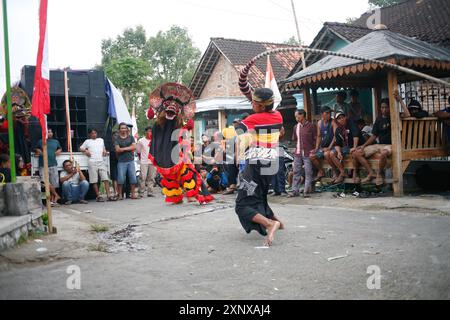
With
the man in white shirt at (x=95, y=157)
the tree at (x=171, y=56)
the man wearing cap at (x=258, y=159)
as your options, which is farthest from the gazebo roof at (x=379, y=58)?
the tree at (x=171, y=56)

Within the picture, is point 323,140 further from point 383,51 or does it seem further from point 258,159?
point 258,159

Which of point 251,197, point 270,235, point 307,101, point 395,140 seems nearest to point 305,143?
point 307,101

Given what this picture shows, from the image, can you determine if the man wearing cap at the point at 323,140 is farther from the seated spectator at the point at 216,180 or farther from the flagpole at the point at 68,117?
the flagpole at the point at 68,117

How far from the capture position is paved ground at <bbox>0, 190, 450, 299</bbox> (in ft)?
11.1

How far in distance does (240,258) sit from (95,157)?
709 cm

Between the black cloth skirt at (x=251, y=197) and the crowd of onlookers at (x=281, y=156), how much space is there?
2.90m

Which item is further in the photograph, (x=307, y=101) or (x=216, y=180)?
(x=216, y=180)

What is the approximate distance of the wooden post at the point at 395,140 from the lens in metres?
8.30

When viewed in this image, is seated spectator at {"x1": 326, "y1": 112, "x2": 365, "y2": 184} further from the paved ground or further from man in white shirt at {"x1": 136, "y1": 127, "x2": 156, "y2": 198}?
man in white shirt at {"x1": 136, "y1": 127, "x2": 156, "y2": 198}

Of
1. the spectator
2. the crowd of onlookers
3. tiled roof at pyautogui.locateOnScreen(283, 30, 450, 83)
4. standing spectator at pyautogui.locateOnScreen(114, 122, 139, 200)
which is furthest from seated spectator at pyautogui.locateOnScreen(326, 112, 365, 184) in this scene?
standing spectator at pyautogui.locateOnScreen(114, 122, 139, 200)

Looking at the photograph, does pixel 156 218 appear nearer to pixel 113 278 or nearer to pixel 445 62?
pixel 113 278

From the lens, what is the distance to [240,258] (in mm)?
4406

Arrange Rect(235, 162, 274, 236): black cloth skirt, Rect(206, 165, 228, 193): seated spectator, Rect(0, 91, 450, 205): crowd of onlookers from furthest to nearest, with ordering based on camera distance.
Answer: Rect(206, 165, 228, 193): seated spectator, Rect(0, 91, 450, 205): crowd of onlookers, Rect(235, 162, 274, 236): black cloth skirt

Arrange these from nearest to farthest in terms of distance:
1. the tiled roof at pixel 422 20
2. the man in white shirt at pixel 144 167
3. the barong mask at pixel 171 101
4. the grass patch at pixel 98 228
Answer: the grass patch at pixel 98 228 → the barong mask at pixel 171 101 → the man in white shirt at pixel 144 167 → the tiled roof at pixel 422 20
